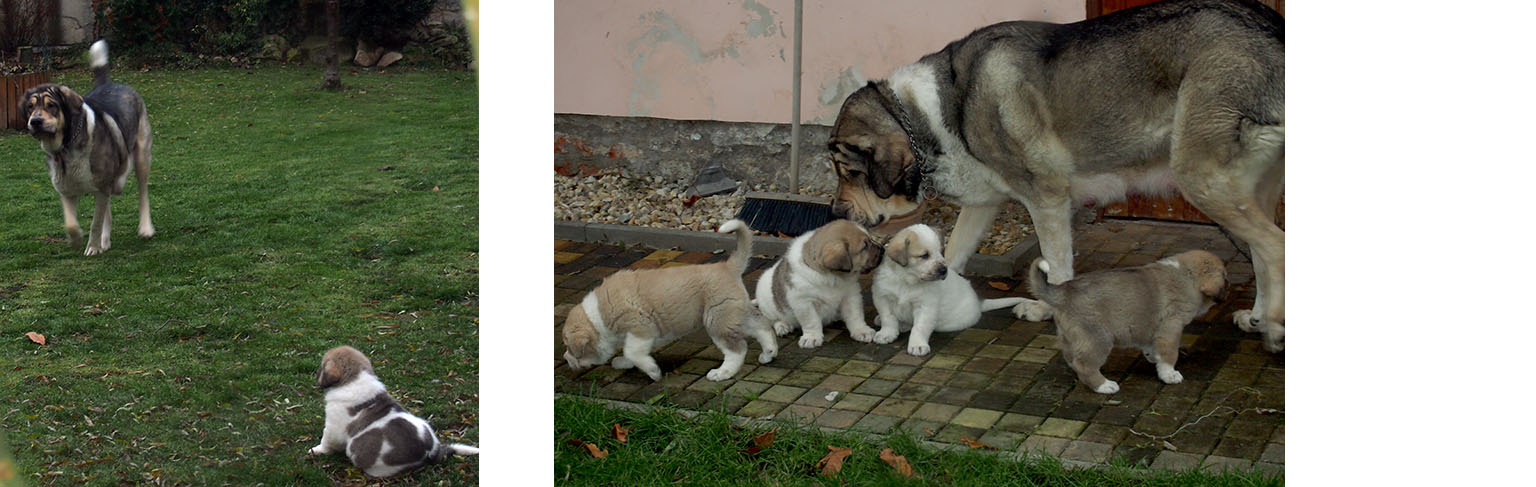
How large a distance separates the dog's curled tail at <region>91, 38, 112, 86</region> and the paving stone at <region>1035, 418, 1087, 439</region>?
2477 mm

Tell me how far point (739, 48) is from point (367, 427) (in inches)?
163

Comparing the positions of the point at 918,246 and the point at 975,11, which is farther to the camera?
the point at 975,11

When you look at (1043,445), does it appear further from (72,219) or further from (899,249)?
(72,219)

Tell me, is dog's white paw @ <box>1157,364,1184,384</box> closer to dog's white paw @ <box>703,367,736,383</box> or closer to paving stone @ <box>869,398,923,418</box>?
paving stone @ <box>869,398,923,418</box>

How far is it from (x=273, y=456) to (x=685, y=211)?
3.97m

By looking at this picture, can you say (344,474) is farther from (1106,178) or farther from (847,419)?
(1106,178)

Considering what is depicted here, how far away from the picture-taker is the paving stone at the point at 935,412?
3.94m

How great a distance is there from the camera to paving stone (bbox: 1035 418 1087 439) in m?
3.74

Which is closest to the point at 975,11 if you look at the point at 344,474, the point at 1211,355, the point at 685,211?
the point at 685,211

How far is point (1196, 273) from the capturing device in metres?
4.07

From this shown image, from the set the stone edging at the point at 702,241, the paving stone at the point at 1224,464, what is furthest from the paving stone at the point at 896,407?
the stone edging at the point at 702,241

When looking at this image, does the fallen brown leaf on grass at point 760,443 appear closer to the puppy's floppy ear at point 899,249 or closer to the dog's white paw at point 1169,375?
the puppy's floppy ear at point 899,249

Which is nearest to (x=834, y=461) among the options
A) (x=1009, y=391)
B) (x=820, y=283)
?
(x=1009, y=391)
